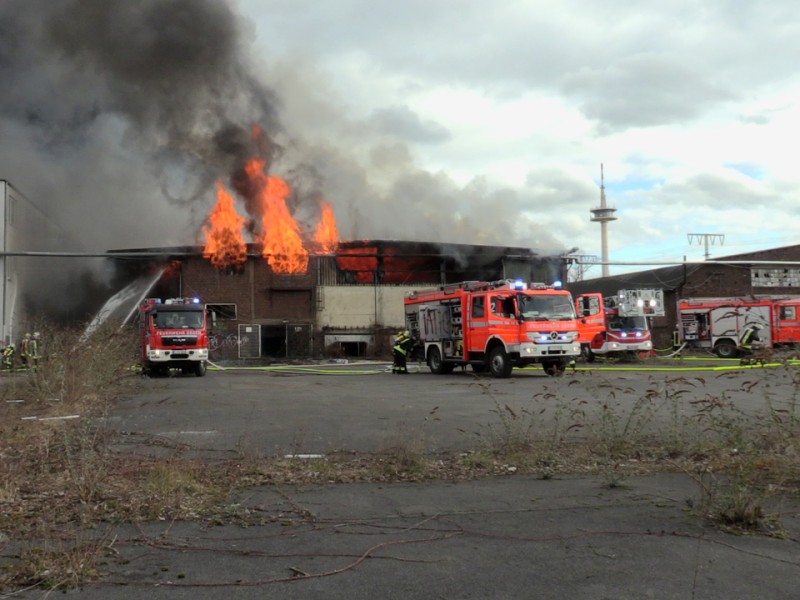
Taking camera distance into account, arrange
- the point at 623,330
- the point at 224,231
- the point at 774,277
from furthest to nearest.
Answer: the point at 774,277
the point at 623,330
the point at 224,231

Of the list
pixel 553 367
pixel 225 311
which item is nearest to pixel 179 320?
pixel 553 367

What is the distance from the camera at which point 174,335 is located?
22781mm

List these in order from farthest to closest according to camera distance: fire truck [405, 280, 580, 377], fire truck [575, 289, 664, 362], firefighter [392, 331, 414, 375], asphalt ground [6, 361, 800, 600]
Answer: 1. fire truck [575, 289, 664, 362]
2. firefighter [392, 331, 414, 375]
3. fire truck [405, 280, 580, 377]
4. asphalt ground [6, 361, 800, 600]

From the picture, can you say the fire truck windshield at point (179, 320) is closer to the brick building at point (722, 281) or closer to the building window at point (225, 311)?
the building window at point (225, 311)

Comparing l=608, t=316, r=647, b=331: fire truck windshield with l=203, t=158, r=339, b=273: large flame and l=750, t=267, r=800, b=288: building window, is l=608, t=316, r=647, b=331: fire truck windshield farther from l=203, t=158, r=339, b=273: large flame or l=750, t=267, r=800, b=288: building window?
l=750, t=267, r=800, b=288: building window

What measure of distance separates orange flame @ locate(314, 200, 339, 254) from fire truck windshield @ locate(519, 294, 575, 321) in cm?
1173

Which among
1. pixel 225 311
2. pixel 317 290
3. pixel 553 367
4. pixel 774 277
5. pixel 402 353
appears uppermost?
pixel 774 277

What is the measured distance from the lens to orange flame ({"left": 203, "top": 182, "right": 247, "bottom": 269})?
83.7ft

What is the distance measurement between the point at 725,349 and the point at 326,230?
18435 mm

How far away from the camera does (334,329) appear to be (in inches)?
1571

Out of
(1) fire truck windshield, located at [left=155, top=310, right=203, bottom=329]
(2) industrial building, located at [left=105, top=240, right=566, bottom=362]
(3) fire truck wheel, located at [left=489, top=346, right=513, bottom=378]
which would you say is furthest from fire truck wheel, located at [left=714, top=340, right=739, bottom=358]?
(1) fire truck windshield, located at [left=155, top=310, right=203, bottom=329]

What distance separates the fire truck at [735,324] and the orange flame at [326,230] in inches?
626

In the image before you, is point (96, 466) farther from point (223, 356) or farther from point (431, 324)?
point (223, 356)

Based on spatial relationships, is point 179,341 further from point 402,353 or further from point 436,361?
point 436,361
